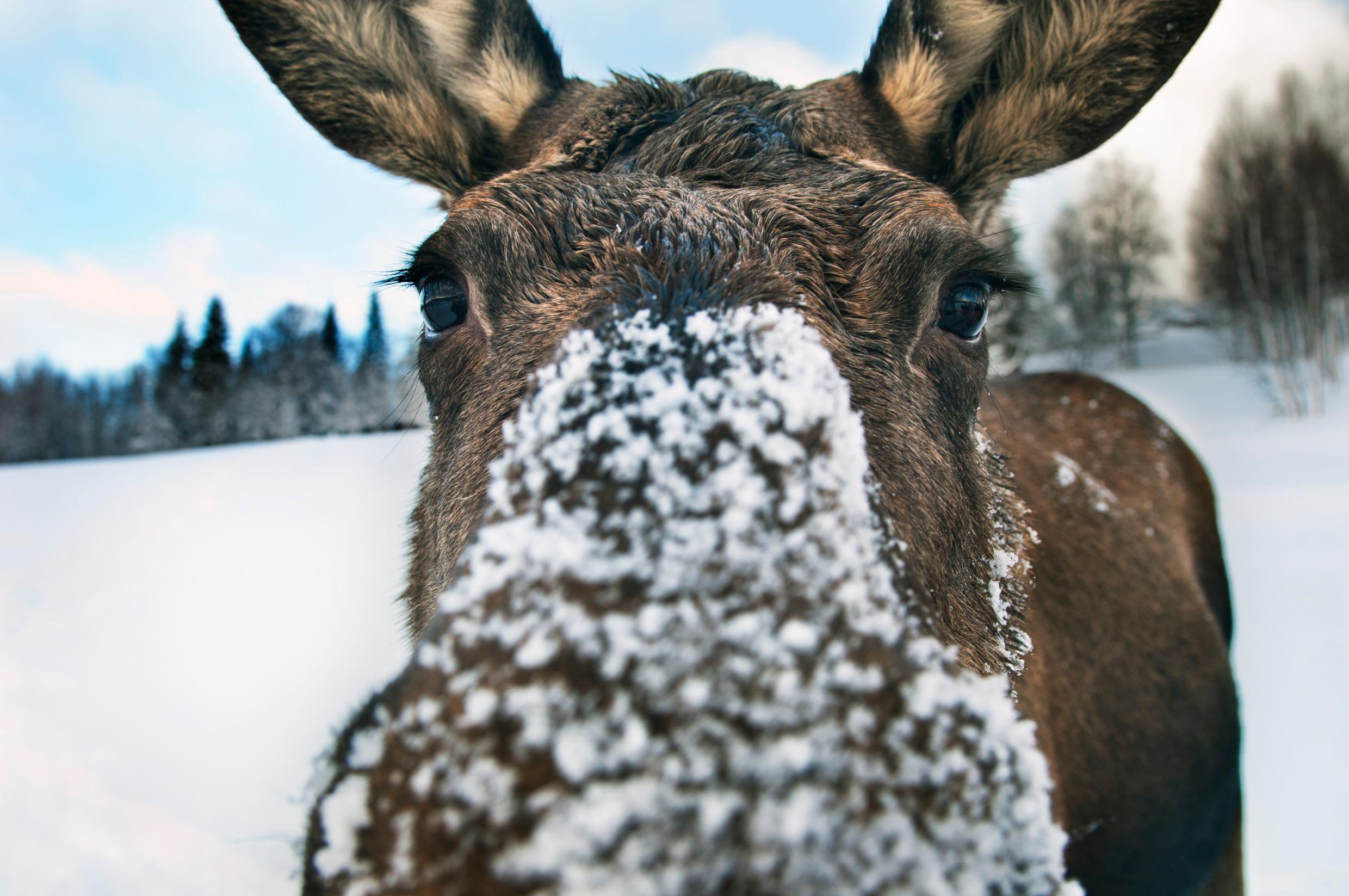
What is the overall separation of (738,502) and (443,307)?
149 centimetres

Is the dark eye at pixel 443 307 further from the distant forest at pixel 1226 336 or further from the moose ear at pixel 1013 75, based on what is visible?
the distant forest at pixel 1226 336

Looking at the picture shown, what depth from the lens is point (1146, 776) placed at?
11.9 feet

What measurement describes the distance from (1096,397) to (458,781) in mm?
5559

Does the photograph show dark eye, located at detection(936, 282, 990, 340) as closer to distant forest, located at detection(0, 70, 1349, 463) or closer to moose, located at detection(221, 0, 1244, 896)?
moose, located at detection(221, 0, 1244, 896)

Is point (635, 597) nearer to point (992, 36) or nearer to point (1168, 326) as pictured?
point (992, 36)

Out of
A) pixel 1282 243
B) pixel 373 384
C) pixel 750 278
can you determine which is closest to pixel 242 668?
pixel 373 384

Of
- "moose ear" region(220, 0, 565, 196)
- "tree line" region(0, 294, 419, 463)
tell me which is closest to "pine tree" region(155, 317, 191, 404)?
"tree line" region(0, 294, 419, 463)

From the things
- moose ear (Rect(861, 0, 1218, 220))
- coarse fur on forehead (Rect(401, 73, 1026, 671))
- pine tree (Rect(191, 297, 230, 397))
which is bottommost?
coarse fur on forehead (Rect(401, 73, 1026, 671))

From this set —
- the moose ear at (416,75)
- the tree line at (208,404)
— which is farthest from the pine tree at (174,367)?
the moose ear at (416,75)

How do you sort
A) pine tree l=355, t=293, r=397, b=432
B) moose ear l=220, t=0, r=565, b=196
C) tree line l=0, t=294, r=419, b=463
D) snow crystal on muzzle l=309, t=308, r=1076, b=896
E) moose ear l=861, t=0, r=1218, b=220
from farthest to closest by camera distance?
tree line l=0, t=294, r=419, b=463, pine tree l=355, t=293, r=397, b=432, moose ear l=220, t=0, r=565, b=196, moose ear l=861, t=0, r=1218, b=220, snow crystal on muzzle l=309, t=308, r=1076, b=896

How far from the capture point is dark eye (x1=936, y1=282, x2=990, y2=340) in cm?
215

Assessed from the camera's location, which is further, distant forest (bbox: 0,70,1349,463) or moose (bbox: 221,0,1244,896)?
distant forest (bbox: 0,70,1349,463)

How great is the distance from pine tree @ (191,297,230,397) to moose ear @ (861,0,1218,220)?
20539 mm

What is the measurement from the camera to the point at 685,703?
3.00 ft
